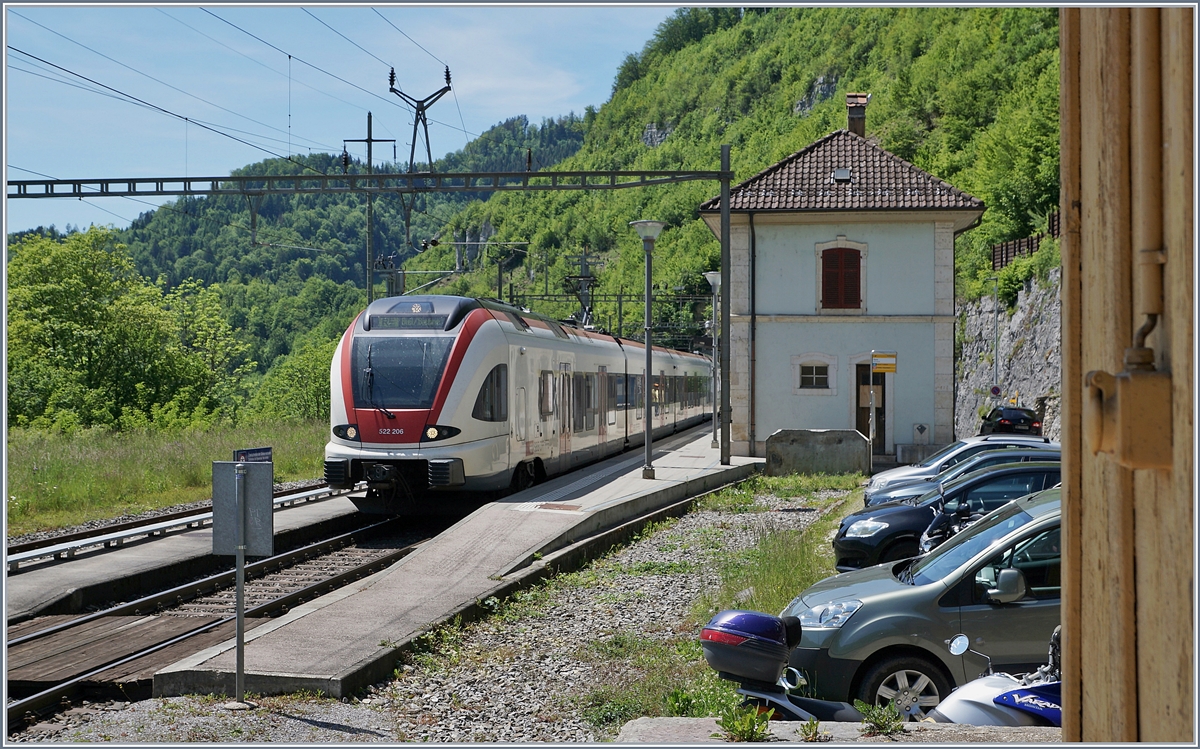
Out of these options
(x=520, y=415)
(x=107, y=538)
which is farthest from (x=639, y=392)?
(x=107, y=538)

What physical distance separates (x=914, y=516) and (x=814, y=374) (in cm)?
1736

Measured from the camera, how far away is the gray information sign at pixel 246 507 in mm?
7449

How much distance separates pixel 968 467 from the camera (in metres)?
15.5

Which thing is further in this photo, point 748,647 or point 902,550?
point 902,550

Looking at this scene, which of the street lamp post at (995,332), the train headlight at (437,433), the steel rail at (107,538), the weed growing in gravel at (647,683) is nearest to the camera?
the weed growing in gravel at (647,683)

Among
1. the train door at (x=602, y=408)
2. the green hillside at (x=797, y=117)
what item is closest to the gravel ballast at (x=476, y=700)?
the train door at (x=602, y=408)

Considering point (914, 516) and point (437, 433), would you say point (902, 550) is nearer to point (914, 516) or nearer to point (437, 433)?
point (914, 516)

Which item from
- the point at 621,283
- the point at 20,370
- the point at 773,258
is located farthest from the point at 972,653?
the point at 621,283

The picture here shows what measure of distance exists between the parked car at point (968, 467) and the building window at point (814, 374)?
39.2 feet

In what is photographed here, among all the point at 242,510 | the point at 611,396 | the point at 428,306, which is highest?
the point at 428,306

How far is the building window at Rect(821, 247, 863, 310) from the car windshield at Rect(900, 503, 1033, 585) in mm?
21954

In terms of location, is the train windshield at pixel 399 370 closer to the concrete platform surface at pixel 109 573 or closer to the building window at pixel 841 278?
the concrete platform surface at pixel 109 573

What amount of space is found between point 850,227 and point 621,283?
79806 mm

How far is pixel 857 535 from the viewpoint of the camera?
12.4 meters
